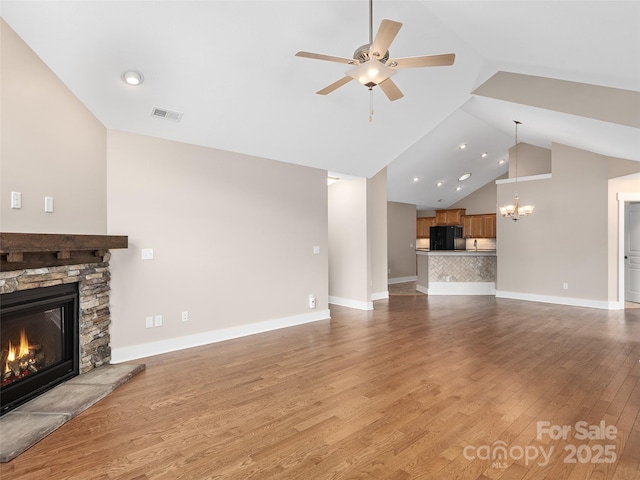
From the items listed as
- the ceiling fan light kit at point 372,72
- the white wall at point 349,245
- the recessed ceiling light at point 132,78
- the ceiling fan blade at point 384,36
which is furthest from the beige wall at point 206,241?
the ceiling fan blade at point 384,36

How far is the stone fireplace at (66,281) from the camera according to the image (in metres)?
2.63

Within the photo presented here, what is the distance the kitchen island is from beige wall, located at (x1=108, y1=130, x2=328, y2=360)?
4.04 meters

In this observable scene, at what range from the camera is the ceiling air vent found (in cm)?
374

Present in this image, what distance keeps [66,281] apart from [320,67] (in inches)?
133

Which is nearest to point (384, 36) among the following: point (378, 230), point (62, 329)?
point (62, 329)

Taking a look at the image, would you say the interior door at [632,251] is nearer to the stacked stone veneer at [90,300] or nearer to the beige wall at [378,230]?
the beige wall at [378,230]

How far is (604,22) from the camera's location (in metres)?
2.75

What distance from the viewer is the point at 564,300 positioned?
7426mm

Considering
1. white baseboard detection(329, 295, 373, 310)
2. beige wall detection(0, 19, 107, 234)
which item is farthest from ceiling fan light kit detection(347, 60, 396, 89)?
white baseboard detection(329, 295, 373, 310)

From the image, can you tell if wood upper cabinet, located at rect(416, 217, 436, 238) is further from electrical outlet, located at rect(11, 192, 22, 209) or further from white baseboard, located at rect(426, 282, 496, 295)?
electrical outlet, located at rect(11, 192, 22, 209)

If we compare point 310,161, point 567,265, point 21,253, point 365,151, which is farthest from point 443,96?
point 21,253

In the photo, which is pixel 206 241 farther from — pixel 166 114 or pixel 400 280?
pixel 400 280

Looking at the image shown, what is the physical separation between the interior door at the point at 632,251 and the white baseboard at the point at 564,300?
3.69ft

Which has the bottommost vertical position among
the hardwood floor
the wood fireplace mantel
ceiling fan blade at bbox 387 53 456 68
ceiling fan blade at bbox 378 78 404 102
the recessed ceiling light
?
the hardwood floor
